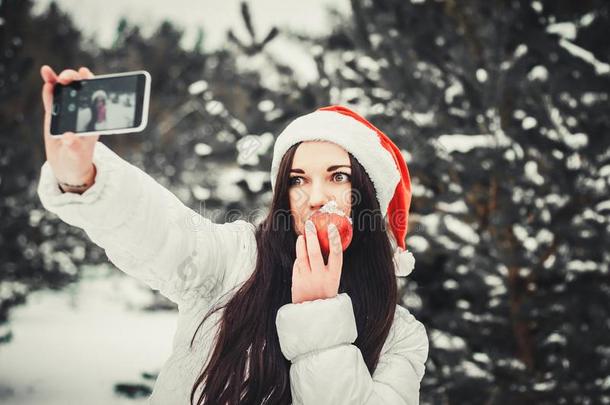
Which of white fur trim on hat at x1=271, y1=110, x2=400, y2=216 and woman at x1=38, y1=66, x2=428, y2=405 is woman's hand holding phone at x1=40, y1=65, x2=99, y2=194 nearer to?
woman at x1=38, y1=66, x2=428, y2=405

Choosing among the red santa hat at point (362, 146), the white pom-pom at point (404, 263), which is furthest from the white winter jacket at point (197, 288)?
the red santa hat at point (362, 146)

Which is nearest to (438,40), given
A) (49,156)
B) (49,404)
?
(49,156)

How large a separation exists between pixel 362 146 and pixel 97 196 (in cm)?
79

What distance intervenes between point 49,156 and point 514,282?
2.35m

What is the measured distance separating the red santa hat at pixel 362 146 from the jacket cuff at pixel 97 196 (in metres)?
0.56

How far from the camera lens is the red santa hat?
1.43 metres

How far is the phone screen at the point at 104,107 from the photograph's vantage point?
105cm

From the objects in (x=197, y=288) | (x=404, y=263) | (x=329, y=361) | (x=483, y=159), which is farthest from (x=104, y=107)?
(x=483, y=159)

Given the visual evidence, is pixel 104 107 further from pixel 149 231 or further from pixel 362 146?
pixel 362 146

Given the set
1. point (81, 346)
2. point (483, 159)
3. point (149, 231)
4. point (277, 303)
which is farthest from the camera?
point (81, 346)

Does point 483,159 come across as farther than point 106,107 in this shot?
Yes

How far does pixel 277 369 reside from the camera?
123cm

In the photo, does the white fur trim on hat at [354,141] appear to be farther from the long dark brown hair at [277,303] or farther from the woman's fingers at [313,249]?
the woman's fingers at [313,249]

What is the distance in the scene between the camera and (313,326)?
1.12m
